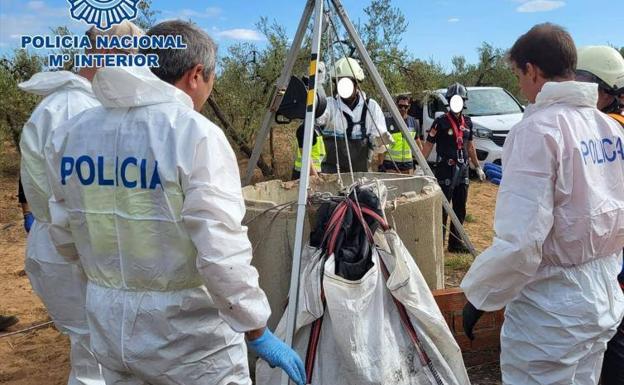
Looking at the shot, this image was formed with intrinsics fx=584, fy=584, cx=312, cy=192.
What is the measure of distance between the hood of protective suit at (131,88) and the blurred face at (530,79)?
1.31 metres

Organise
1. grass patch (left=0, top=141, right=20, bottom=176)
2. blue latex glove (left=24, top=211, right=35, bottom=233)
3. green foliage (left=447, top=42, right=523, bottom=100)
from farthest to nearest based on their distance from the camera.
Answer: green foliage (left=447, top=42, right=523, bottom=100)
grass patch (left=0, top=141, right=20, bottom=176)
blue latex glove (left=24, top=211, right=35, bottom=233)

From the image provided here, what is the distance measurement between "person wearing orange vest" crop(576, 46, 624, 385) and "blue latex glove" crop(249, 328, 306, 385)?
143 cm

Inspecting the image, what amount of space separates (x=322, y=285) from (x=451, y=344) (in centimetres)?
68

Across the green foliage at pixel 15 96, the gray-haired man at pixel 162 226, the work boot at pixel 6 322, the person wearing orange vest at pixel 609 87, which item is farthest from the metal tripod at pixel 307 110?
the green foliage at pixel 15 96

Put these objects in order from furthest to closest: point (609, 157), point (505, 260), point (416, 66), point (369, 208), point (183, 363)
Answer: point (416, 66) < point (369, 208) < point (609, 157) < point (505, 260) < point (183, 363)

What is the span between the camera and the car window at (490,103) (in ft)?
36.0

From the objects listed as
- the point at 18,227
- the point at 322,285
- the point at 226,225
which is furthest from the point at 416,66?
the point at 226,225

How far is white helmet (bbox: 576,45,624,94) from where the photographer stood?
8.24 ft

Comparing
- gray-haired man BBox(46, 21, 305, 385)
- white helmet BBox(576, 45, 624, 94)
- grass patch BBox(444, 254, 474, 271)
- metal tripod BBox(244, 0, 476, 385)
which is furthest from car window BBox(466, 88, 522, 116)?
gray-haired man BBox(46, 21, 305, 385)

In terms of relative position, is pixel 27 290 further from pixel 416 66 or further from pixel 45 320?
pixel 416 66

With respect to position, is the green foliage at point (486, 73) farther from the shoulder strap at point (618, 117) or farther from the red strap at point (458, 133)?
the shoulder strap at point (618, 117)

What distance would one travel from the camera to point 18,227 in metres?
7.79

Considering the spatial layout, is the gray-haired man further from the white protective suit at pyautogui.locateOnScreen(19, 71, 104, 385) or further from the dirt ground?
the dirt ground

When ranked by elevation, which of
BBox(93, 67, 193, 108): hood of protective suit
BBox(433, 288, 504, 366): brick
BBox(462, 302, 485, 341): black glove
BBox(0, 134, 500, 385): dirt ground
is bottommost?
BBox(0, 134, 500, 385): dirt ground
